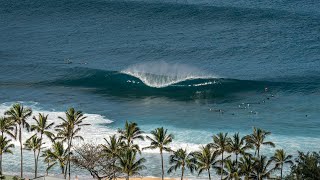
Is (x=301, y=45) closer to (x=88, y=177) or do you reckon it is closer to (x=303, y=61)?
(x=303, y=61)

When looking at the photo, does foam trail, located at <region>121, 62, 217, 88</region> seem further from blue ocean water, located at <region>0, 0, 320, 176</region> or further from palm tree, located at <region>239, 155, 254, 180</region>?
palm tree, located at <region>239, 155, 254, 180</region>

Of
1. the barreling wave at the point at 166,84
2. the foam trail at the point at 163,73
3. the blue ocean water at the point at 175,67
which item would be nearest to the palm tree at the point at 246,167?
the blue ocean water at the point at 175,67

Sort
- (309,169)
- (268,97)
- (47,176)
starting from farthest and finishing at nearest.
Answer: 1. (268,97)
2. (47,176)
3. (309,169)

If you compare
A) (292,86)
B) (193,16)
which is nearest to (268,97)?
(292,86)

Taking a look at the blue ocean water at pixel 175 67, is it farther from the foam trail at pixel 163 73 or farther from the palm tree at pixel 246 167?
the palm tree at pixel 246 167

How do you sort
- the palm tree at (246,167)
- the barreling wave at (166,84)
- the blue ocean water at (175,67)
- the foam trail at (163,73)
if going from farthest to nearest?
the foam trail at (163,73) < the barreling wave at (166,84) < the blue ocean water at (175,67) < the palm tree at (246,167)

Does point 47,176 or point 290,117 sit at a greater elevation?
point 290,117

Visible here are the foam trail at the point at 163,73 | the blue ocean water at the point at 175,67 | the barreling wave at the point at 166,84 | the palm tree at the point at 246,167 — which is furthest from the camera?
the foam trail at the point at 163,73
